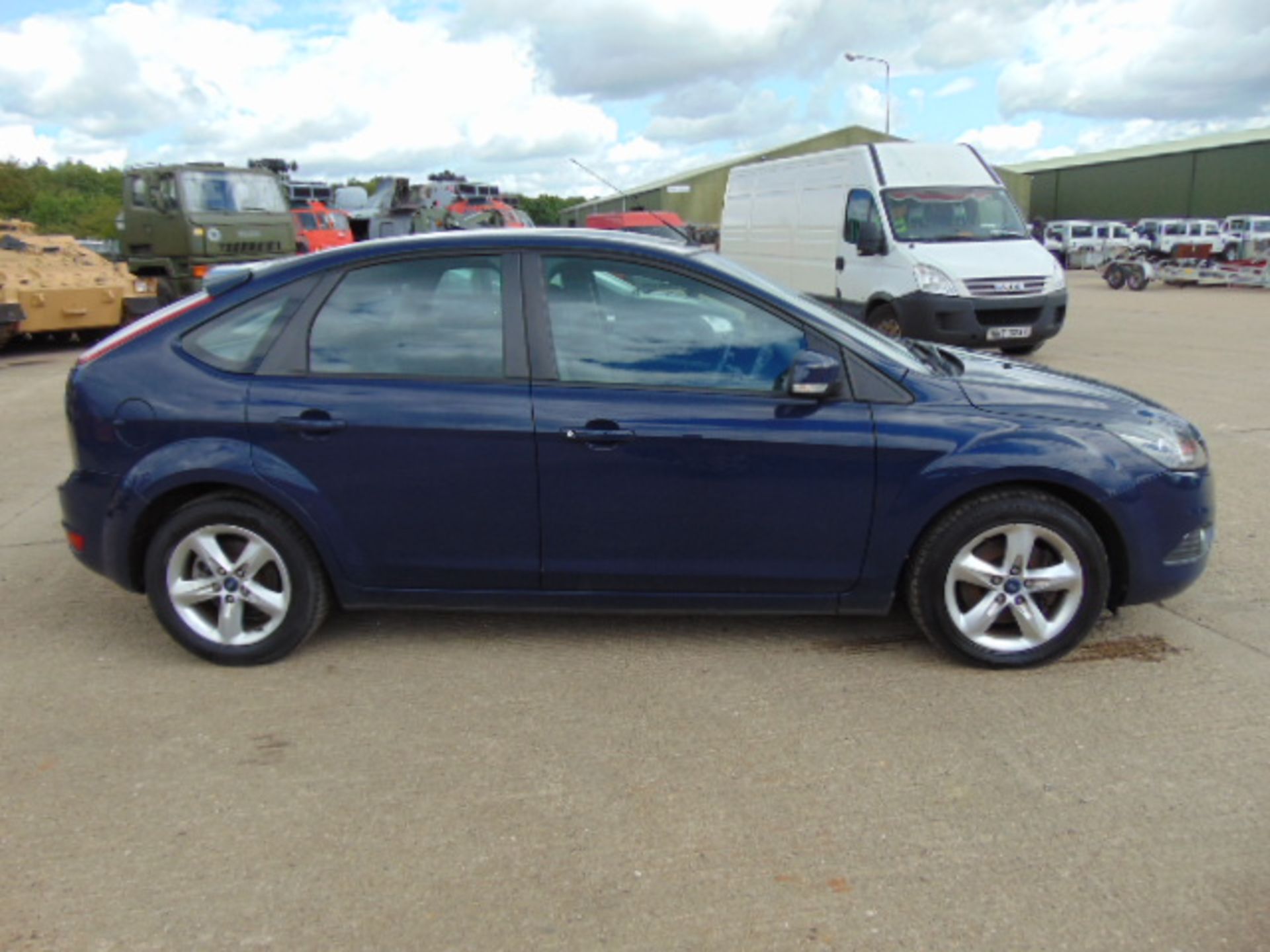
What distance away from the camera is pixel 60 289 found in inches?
516

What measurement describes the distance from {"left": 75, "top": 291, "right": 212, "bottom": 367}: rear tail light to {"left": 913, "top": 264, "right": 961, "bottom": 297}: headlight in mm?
8052

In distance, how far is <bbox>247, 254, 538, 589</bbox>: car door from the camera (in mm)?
3609

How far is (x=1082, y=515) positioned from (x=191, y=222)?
620 inches

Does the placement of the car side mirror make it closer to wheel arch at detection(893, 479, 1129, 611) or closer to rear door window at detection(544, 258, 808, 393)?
rear door window at detection(544, 258, 808, 393)

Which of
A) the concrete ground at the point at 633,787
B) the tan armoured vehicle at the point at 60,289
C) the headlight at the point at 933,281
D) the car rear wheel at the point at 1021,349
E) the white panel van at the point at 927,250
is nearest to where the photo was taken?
the concrete ground at the point at 633,787

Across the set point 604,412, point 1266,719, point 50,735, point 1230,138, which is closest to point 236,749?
point 50,735

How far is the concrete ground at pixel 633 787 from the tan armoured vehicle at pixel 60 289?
9995mm

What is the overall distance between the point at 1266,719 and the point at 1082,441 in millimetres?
1087

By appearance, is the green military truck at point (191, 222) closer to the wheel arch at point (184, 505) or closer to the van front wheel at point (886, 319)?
the van front wheel at point (886, 319)

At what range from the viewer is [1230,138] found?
4800cm

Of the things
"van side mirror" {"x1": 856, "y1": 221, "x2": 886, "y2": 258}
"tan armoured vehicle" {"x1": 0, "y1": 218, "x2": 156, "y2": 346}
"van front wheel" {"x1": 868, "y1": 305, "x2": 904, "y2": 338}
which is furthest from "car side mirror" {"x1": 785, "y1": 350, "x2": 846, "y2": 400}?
"tan armoured vehicle" {"x1": 0, "y1": 218, "x2": 156, "y2": 346}

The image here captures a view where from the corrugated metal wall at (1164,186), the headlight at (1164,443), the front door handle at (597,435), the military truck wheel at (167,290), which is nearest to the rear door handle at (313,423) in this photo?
the front door handle at (597,435)

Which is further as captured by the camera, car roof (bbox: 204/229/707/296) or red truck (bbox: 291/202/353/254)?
red truck (bbox: 291/202/353/254)

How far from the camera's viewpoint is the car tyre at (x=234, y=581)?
12.2 ft
